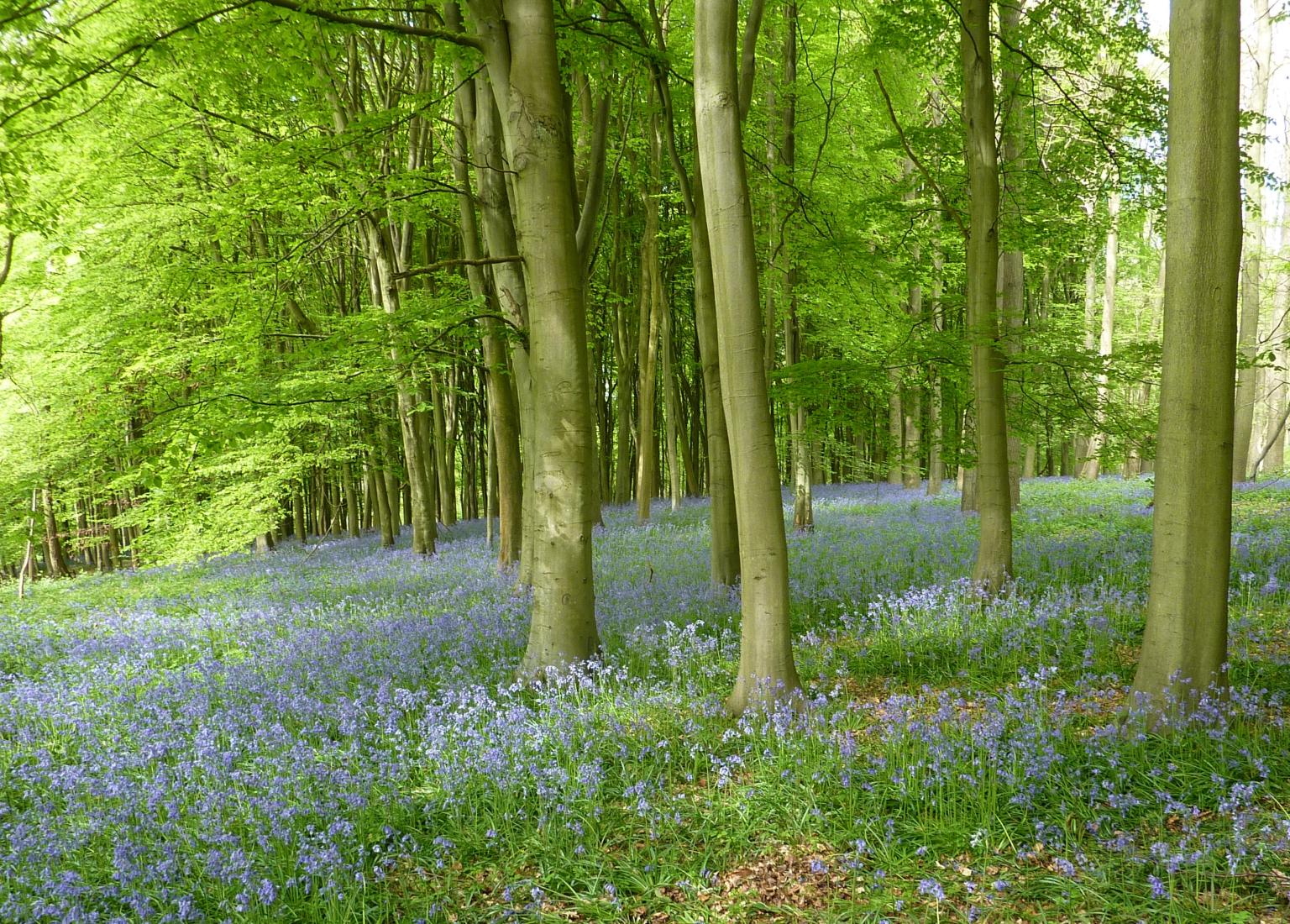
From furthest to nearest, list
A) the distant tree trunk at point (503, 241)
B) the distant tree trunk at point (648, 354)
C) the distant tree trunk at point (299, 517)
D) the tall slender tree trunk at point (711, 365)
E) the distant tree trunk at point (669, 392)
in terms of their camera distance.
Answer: the distant tree trunk at point (299, 517), the distant tree trunk at point (669, 392), the distant tree trunk at point (648, 354), the distant tree trunk at point (503, 241), the tall slender tree trunk at point (711, 365)

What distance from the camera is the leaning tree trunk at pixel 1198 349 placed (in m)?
4.21

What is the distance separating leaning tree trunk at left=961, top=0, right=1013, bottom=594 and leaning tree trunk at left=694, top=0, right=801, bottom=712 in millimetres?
3978

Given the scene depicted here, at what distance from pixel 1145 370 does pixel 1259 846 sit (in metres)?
6.17

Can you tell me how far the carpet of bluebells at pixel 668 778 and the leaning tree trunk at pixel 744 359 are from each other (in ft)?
2.00

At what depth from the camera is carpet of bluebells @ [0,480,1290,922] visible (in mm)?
3432

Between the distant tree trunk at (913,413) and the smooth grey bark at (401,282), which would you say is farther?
the smooth grey bark at (401,282)

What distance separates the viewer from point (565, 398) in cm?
614

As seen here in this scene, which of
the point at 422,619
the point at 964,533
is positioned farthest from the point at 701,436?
the point at 422,619

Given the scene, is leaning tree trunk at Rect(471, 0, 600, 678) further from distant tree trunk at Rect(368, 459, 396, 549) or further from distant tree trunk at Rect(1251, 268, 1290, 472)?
distant tree trunk at Rect(368, 459, 396, 549)

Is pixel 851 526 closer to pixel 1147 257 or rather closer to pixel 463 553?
pixel 463 553

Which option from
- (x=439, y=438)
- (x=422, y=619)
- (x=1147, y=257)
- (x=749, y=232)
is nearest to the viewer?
(x=749, y=232)

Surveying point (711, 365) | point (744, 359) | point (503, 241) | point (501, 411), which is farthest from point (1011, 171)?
point (501, 411)

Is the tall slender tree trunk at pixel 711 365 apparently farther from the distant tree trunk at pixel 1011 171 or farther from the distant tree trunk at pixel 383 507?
the distant tree trunk at pixel 383 507

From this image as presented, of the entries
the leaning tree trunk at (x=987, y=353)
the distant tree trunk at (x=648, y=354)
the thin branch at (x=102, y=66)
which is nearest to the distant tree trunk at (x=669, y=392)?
the distant tree trunk at (x=648, y=354)
